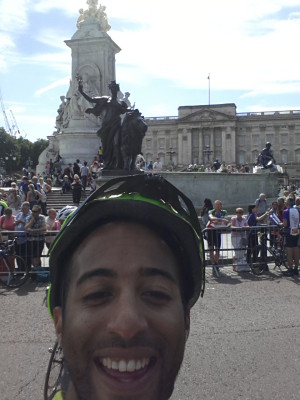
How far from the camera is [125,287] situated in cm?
128

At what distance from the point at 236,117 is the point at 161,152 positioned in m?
19.0

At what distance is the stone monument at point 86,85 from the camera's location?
124 feet

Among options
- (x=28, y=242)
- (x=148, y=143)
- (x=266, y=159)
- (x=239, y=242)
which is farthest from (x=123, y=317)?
(x=148, y=143)

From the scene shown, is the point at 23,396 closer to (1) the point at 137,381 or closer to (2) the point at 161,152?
(1) the point at 137,381

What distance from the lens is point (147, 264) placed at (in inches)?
51.7

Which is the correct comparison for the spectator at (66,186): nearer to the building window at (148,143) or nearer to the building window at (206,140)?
the building window at (206,140)

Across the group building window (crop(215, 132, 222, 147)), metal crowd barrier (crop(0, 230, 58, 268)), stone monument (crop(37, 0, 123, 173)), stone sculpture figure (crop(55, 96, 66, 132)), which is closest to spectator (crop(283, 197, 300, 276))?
metal crowd barrier (crop(0, 230, 58, 268))

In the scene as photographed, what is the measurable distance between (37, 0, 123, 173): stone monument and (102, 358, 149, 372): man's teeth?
36.7m

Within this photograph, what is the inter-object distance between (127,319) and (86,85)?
38246 millimetres

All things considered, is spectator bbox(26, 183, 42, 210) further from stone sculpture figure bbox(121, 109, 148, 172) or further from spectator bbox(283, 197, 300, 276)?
spectator bbox(283, 197, 300, 276)

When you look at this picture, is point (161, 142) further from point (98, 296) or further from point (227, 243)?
point (98, 296)

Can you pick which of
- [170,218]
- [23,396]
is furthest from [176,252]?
[23,396]

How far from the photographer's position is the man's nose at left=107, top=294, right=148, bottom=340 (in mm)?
1202

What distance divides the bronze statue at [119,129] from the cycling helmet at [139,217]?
17501 millimetres
